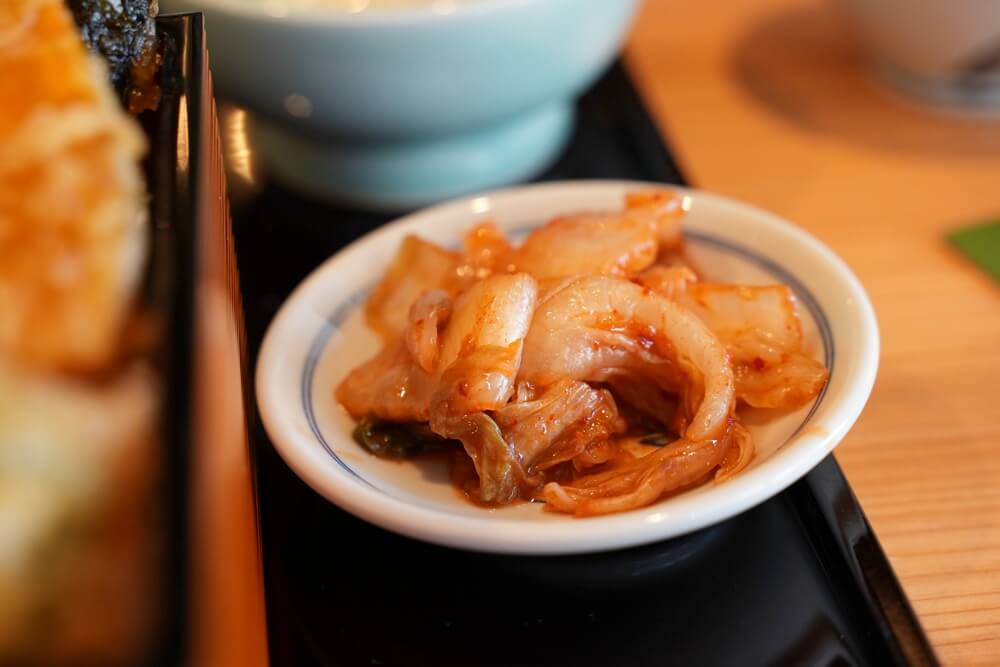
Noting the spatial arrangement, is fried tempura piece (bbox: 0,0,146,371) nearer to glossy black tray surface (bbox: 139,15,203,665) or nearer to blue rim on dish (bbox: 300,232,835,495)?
glossy black tray surface (bbox: 139,15,203,665)

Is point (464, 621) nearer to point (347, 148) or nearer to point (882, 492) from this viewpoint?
point (882, 492)

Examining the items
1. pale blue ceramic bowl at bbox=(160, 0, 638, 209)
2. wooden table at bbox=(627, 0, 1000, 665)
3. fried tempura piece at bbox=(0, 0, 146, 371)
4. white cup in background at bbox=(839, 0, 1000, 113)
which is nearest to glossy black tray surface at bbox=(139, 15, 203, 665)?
fried tempura piece at bbox=(0, 0, 146, 371)

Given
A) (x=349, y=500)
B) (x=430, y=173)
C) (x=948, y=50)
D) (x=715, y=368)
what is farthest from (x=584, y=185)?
(x=948, y=50)

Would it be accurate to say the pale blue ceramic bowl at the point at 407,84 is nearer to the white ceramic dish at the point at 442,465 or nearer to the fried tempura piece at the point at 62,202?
the white ceramic dish at the point at 442,465

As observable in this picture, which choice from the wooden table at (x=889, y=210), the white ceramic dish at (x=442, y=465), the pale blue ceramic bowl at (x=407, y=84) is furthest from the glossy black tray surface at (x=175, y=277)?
the wooden table at (x=889, y=210)

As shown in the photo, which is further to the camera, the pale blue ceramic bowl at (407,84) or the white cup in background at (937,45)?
the white cup in background at (937,45)

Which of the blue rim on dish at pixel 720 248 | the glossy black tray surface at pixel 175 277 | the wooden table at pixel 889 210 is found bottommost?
the wooden table at pixel 889 210

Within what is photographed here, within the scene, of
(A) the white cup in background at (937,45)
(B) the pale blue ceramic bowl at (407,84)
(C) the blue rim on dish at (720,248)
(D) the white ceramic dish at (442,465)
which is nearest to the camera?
(D) the white ceramic dish at (442,465)

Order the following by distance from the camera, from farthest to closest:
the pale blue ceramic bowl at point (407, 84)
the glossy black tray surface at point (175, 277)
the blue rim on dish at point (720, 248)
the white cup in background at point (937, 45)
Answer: the white cup in background at point (937, 45), the pale blue ceramic bowl at point (407, 84), the blue rim on dish at point (720, 248), the glossy black tray surface at point (175, 277)
